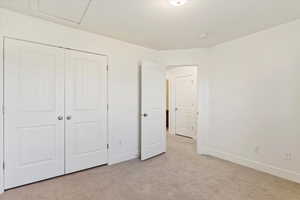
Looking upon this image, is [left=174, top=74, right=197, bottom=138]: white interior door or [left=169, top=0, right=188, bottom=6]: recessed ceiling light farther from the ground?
[left=169, top=0, right=188, bottom=6]: recessed ceiling light

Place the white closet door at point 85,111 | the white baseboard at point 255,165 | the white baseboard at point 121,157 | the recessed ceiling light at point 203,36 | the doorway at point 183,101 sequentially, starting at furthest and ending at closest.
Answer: the doorway at point 183,101
the white baseboard at point 121,157
the recessed ceiling light at point 203,36
the white closet door at point 85,111
the white baseboard at point 255,165

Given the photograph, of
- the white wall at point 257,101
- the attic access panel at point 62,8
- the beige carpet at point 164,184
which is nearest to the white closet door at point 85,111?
the beige carpet at point 164,184

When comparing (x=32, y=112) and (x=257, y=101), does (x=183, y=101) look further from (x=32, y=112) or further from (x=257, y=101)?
(x=32, y=112)

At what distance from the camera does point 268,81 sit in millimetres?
2848

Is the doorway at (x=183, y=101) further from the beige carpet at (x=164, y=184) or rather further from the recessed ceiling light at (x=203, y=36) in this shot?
the beige carpet at (x=164, y=184)

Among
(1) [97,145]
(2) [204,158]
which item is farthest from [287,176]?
(1) [97,145]

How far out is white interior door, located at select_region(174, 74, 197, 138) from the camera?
536cm

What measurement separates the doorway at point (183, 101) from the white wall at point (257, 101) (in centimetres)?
148

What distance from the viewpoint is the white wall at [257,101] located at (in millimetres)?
2588

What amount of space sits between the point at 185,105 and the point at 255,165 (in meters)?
2.81

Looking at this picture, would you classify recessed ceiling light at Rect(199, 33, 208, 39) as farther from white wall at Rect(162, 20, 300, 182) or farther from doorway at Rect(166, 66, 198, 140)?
doorway at Rect(166, 66, 198, 140)

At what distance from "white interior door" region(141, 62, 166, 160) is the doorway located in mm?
1556

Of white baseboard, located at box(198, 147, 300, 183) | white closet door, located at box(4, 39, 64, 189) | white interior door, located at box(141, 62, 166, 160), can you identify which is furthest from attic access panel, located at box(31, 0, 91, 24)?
white baseboard, located at box(198, 147, 300, 183)

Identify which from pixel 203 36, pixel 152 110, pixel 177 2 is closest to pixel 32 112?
pixel 152 110
